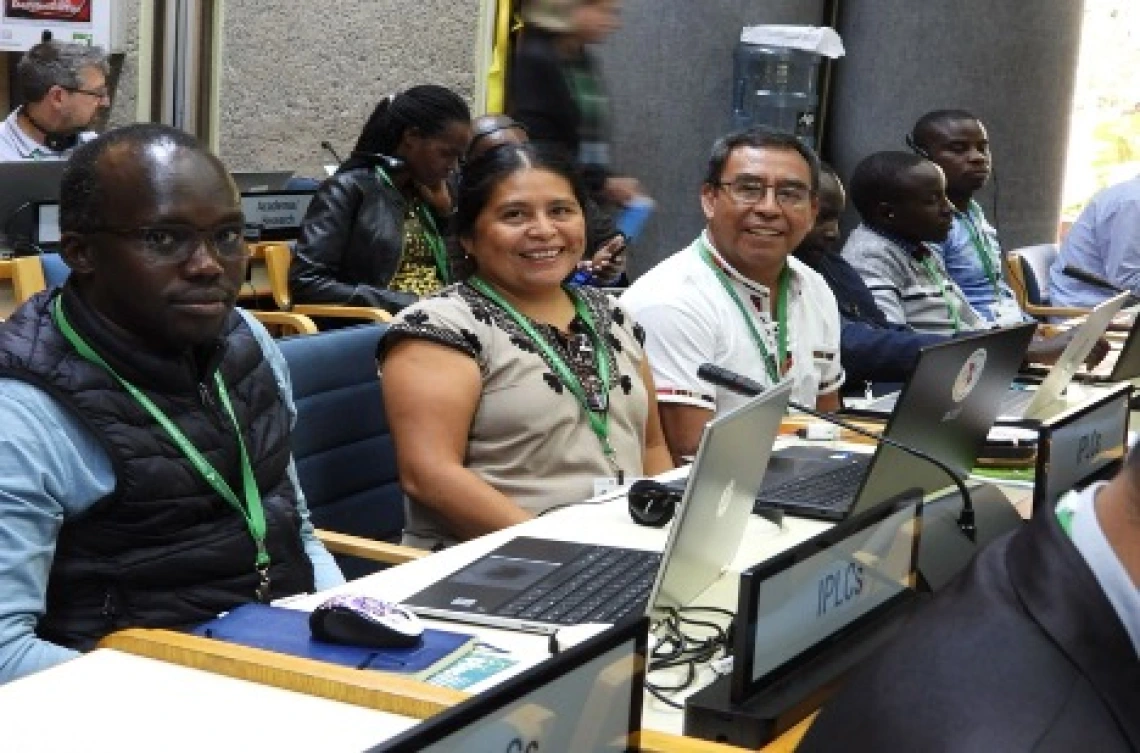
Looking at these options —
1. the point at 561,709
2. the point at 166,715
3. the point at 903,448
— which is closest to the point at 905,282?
the point at 903,448

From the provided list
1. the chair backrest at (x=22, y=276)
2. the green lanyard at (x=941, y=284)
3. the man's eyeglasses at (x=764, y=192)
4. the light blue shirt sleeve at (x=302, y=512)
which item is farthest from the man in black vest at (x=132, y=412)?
the green lanyard at (x=941, y=284)

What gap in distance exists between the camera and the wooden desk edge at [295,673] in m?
1.86

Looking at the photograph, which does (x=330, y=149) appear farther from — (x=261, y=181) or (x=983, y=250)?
(x=983, y=250)

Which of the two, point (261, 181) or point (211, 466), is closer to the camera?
point (211, 466)

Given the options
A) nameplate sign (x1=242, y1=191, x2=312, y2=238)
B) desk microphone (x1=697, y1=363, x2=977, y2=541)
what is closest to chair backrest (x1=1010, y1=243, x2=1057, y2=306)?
nameplate sign (x1=242, y1=191, x2=312, y2=238)

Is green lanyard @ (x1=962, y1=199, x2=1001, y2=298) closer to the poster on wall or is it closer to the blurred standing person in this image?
the blurred standing person

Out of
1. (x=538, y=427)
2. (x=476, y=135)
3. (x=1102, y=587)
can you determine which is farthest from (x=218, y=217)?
(x=476, y=135)

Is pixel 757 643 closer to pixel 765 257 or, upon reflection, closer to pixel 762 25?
pixel 765 257

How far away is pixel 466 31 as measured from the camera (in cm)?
840

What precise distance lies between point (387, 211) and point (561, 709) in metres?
4.36

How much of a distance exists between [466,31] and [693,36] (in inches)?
50.1

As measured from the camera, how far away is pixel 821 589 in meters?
1.98

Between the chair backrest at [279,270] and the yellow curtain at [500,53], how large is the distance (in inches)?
106

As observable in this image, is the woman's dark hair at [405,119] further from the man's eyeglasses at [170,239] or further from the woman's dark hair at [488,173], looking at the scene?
the man's eyeglasses at [170,239]
